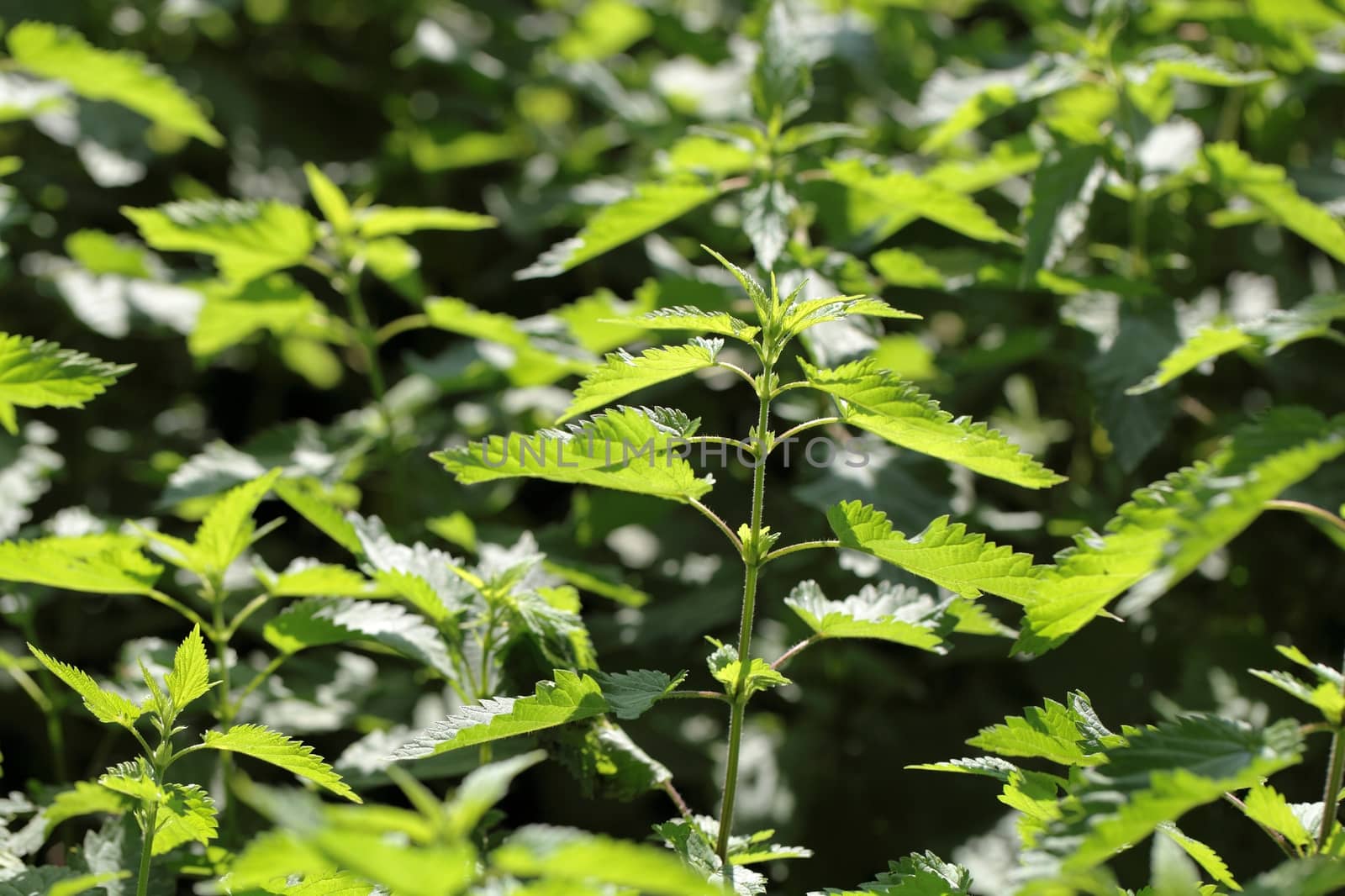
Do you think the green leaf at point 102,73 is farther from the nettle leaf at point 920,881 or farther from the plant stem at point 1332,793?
the plant stem at point 1332,793

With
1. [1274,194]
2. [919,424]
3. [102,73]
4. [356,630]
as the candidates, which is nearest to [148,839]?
[356,630]

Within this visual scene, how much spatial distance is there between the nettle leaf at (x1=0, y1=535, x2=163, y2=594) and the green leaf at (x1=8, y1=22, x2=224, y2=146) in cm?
77

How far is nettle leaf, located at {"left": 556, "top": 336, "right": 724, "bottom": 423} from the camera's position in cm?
107

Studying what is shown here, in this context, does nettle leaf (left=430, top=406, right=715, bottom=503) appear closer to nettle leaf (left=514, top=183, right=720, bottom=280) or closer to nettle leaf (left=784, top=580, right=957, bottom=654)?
nettle leaf (left=784, top=580, right=957, bottom=654)

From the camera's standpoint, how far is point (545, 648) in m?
1.25

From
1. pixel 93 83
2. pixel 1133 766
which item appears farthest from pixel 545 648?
pixel 93 83

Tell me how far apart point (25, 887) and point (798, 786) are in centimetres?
105

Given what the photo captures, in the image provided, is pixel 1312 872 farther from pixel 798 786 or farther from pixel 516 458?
pixel 798 786

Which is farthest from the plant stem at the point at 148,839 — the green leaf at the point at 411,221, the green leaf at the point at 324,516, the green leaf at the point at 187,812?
the green leaf at the point at 411,221

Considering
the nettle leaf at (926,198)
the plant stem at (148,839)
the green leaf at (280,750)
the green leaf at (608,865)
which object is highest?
the nettle leaf at (926,198)

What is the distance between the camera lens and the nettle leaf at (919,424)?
3.54 feet

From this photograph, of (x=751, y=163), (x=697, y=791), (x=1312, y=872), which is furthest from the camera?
(x=697, y=791)

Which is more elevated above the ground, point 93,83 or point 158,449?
point 93,83

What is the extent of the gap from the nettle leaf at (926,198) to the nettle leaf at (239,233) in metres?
0.81
